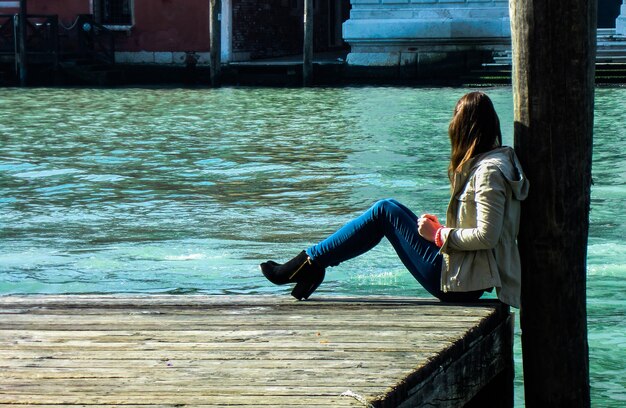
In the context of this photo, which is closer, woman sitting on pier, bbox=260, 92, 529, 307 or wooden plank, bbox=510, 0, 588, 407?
wooden plank, bbox=510, 0, 588, 407

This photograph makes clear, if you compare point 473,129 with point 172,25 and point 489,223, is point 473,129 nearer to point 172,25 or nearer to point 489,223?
point 489,223

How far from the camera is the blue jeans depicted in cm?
445

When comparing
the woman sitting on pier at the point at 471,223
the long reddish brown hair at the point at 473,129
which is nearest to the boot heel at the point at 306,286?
the woman sitting on pier at the point at 471,223

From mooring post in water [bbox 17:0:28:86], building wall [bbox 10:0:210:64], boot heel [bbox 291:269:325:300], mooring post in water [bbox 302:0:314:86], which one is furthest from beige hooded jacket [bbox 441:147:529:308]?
building wall [bbox 10:0:210:64]

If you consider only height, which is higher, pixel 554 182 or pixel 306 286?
pixel 554 182

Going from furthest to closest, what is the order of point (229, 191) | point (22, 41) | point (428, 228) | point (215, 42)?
point (22, 41)
point (215, 42)
point (229, 191)
point (428, 228)

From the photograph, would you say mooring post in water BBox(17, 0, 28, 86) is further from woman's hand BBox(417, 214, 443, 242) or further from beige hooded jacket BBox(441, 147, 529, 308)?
beige hooded jacket BBox(441, 147, 529, 308)

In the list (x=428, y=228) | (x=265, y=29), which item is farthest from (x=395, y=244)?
(x=265, y=29)

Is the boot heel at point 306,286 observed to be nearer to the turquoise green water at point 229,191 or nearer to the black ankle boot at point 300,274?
the black ankle boot at point 300,274

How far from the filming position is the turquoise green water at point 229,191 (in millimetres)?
7227

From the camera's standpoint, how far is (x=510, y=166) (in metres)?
4.12

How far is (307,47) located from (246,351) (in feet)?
68.5

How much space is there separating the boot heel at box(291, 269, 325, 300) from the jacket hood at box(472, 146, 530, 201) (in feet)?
2.51

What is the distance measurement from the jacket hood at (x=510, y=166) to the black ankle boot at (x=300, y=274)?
767mm
